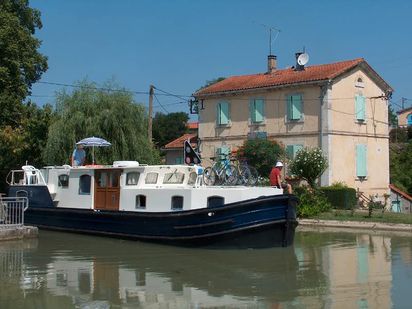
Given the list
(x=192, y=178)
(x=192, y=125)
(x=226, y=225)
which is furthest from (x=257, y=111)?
(x=192, y=125)

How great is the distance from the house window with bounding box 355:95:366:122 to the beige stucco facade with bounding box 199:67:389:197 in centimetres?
21

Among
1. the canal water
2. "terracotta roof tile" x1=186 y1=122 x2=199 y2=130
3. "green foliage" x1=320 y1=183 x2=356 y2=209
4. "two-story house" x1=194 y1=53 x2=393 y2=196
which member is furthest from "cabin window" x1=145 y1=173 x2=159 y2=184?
"terracotta roof tile" x1=186 y1=122 x2=199 y2=130

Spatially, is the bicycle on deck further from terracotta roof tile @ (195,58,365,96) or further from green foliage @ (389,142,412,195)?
green foliage @ (389,142,412,195)

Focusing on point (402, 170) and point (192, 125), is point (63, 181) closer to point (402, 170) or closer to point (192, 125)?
point (402, 170)

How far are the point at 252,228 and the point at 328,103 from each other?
17998 millimetres

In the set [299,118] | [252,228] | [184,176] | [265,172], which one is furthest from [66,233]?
[299,118]

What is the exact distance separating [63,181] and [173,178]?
4590 millimetres

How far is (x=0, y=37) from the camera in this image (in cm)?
2862

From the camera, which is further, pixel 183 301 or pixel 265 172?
pixel 265 172

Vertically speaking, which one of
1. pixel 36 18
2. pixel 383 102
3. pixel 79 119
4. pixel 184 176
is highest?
pixel 36 18

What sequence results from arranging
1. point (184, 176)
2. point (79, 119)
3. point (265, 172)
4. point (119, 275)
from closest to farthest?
point (119, 275), point (184, 176), point (79, 119), point (265, 172)

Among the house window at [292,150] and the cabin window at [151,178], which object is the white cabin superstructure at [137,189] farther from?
the house window at [292,150]

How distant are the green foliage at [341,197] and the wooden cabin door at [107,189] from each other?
13392 mm

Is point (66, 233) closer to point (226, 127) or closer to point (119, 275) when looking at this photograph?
point (119, 275)
